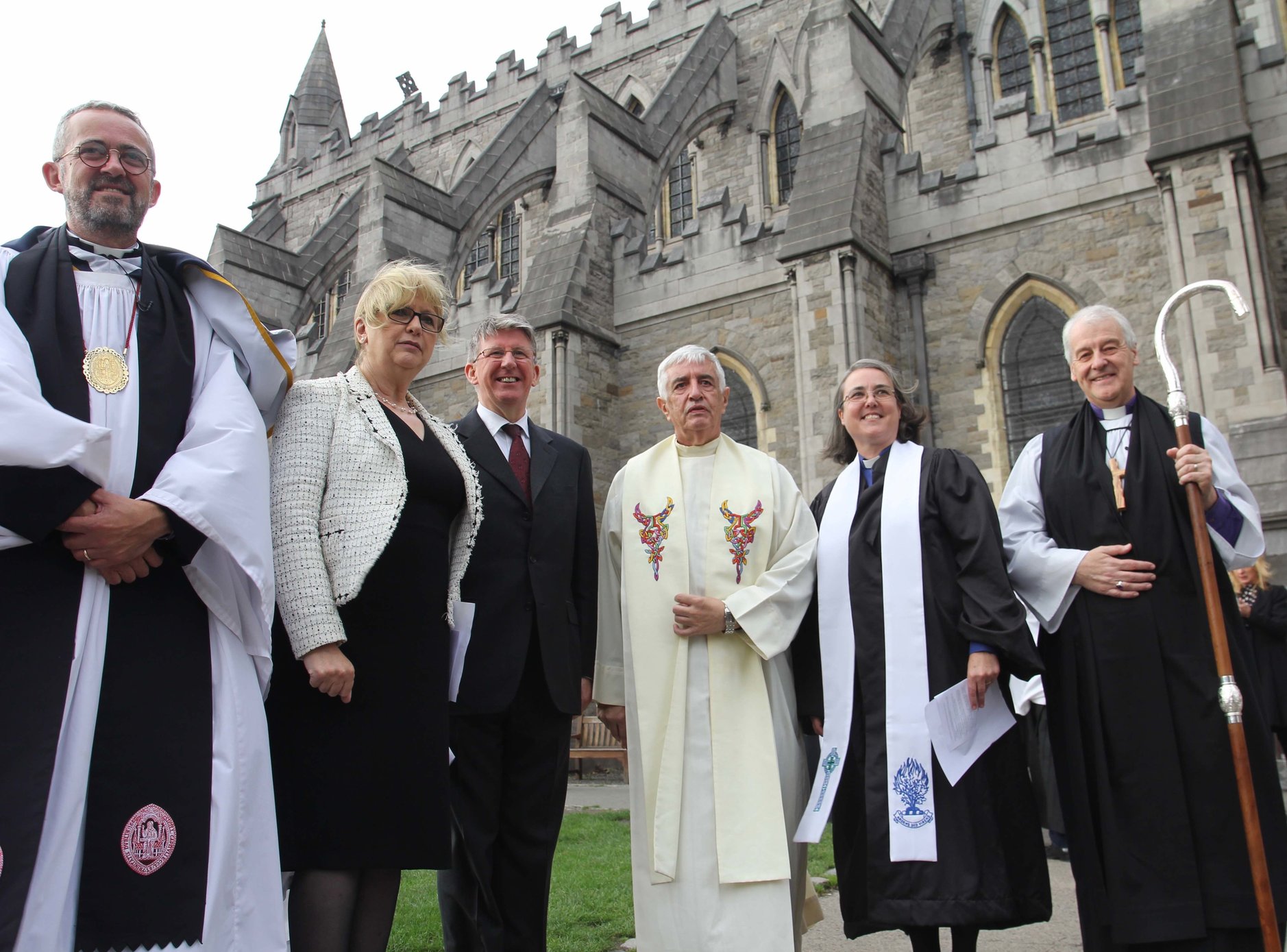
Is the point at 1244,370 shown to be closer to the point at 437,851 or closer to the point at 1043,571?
the point at 1043,571

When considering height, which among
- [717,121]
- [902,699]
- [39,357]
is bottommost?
[902,699]

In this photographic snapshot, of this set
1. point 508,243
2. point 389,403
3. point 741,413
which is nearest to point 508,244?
point 508,243

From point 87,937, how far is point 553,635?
59.1 inches

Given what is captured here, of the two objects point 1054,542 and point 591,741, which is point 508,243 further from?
point 1054,542

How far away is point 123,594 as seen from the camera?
2.08 m

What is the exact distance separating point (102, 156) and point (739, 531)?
2.19 metres

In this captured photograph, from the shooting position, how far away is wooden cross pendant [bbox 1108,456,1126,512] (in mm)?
3172

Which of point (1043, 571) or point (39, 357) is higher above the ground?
point (39, 357)

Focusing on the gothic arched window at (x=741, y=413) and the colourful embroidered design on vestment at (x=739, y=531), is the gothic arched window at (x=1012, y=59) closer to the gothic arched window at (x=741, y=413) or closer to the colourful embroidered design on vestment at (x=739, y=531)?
the gothic arched window at (x=741, y=413)

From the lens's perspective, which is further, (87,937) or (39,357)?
(39,357)

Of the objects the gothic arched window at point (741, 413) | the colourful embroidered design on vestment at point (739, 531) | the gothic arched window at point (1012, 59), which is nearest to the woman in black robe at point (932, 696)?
the colourful embroidered design on vestment at point (739, 531)

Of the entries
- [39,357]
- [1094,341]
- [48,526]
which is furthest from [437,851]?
[1094,341]

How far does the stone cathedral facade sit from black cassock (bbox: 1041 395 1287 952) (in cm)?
663

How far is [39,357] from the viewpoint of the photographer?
219cm
